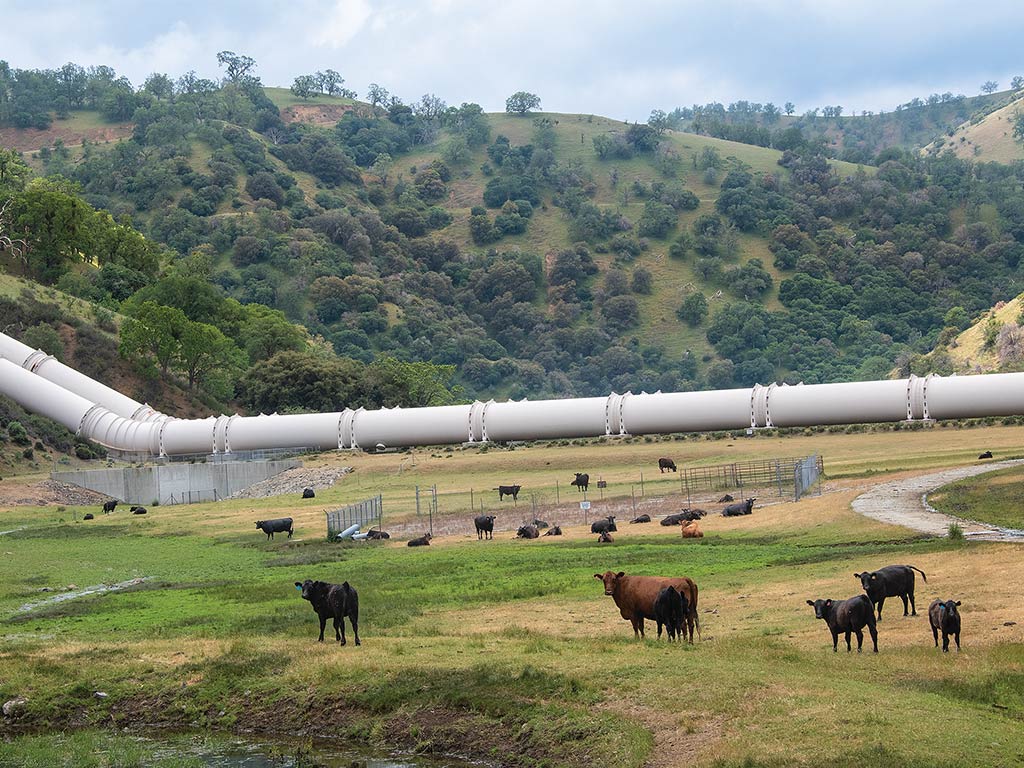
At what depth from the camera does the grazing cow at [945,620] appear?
71.8 feet

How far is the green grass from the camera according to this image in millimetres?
39406

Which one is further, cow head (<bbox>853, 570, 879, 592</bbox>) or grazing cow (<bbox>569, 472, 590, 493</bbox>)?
grazing cow (<bbox>569, 472, 590, 493</bbox>)

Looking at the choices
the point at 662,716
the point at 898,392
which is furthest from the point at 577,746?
the point at 898,392

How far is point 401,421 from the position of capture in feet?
330

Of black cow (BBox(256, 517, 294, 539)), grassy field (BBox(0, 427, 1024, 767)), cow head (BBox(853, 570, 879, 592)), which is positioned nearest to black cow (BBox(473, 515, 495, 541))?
grassy field (BBox(0, 427, 1024, 767))

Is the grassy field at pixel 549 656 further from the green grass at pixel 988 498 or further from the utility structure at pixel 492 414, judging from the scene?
the utility structure at pixel 492 414

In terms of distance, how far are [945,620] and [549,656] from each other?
23.3ft

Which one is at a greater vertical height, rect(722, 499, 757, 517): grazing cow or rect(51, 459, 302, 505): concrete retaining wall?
rect(722, 499, 757, 517): grazing cow

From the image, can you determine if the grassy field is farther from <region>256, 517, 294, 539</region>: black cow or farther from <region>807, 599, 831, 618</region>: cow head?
<region>256, 517, 294, 539</region>: black cow

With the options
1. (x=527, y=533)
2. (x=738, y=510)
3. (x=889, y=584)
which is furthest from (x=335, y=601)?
(x=738, y=510)

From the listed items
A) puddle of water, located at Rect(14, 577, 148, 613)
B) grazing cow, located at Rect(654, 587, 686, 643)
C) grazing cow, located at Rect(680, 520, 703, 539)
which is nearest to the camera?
grazing cow, located at Rect(654, 587, 686, 643)

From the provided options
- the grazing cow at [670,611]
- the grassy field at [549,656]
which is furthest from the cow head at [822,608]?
the grazing cow at [670,611]

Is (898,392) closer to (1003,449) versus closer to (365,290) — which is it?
(1003,449)

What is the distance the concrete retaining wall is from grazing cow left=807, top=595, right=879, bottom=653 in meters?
68.9
